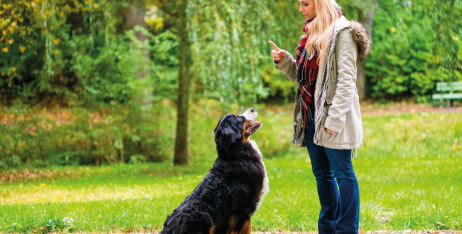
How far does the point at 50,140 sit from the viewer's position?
10367mm

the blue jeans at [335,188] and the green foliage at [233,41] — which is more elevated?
the green foliage at [233,41]

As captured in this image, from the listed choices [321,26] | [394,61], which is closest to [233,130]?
[321,26]

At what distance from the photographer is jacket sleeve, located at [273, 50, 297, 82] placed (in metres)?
3.49

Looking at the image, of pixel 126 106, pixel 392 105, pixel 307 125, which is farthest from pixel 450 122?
pixel 307 125

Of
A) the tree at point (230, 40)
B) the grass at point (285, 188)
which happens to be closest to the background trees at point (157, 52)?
the tree at point (230, 40)

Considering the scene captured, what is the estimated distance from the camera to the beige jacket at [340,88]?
295 cm

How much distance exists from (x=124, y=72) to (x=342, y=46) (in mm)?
8497

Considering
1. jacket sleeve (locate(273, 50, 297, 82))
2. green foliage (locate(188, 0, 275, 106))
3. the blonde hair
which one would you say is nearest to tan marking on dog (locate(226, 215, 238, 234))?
jacket sleeve (locate(273, 50, 297, 82))

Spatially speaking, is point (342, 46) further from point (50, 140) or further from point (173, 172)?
point (50, 140)

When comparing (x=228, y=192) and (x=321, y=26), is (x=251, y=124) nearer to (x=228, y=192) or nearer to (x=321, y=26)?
(x=228, y=192)

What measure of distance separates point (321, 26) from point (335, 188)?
4.40 feet

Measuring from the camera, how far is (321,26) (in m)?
3.10

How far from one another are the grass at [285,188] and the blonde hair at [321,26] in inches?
79.9

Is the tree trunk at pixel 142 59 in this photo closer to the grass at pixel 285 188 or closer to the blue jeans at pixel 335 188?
the grass at pixel 285 188
